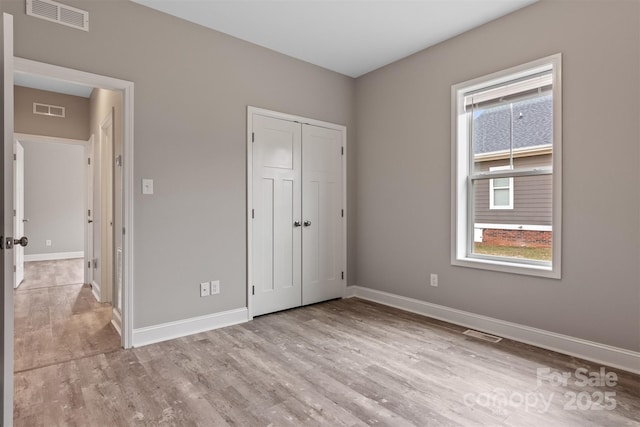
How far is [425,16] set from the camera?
300cm

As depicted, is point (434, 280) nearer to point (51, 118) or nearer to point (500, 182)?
point (500, 182)

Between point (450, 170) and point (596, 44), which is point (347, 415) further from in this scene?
point (596, 44)

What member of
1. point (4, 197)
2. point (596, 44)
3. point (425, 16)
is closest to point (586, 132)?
point (596, 44)

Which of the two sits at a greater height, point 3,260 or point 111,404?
point 3,260

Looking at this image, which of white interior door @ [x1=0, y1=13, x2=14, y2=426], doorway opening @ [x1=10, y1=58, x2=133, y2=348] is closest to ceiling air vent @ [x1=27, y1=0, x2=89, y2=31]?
doorway opening @ [x1=10, y1=58, x2=133, y2=348]

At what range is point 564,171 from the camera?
2.67 m

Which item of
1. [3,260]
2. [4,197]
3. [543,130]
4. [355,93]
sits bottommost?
[3,260]

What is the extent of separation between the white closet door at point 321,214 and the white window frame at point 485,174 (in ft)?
4.57

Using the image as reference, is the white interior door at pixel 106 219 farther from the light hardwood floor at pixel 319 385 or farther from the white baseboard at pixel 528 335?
the white baseboard at pixel 528 335

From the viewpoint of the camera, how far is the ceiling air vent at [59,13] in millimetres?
2410

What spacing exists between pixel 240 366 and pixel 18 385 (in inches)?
53.2

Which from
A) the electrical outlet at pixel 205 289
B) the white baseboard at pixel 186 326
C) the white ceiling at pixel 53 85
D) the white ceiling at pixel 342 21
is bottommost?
the white baseboard at pixel 186 326

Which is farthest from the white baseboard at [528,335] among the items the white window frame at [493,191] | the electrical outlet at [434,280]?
the white window frame at [493,191]

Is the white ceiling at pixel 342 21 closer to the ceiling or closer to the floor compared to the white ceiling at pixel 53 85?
closer to the ceiling
